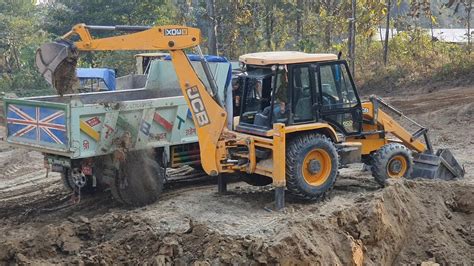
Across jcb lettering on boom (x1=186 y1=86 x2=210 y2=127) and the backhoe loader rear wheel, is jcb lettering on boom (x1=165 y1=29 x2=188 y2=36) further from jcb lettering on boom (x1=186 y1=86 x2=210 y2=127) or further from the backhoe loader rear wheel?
the backhoe loader rear wheel

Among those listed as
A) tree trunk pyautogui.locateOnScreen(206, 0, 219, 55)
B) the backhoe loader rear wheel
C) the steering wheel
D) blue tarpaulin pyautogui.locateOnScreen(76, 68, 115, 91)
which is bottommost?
the backhoe loader rear wheel

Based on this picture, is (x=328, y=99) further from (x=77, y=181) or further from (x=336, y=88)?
(x=77, y=181)

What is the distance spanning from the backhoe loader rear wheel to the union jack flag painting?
4.64m

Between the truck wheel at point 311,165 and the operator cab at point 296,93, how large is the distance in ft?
1.10

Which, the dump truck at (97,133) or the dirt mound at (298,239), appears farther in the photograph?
the dump truck at (97,133)

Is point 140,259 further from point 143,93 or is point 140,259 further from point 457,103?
point 457,103

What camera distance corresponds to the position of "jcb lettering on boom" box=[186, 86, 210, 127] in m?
9.98

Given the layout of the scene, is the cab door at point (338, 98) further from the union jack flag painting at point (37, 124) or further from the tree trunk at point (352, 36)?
the tree trunk at point (352, 36)

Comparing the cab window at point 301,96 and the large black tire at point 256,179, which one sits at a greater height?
the cab window at point 301,96

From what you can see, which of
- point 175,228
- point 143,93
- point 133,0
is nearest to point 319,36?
point 133,0

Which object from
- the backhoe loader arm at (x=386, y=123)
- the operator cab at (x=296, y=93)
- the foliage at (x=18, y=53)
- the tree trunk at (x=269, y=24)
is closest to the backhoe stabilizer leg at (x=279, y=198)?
the operator cab at (x=296, y=93)

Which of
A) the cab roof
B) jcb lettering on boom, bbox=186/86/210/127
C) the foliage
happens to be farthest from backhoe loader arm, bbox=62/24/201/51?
the foliage

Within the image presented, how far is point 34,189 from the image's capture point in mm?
12695

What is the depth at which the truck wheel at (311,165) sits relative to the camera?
386 inches
